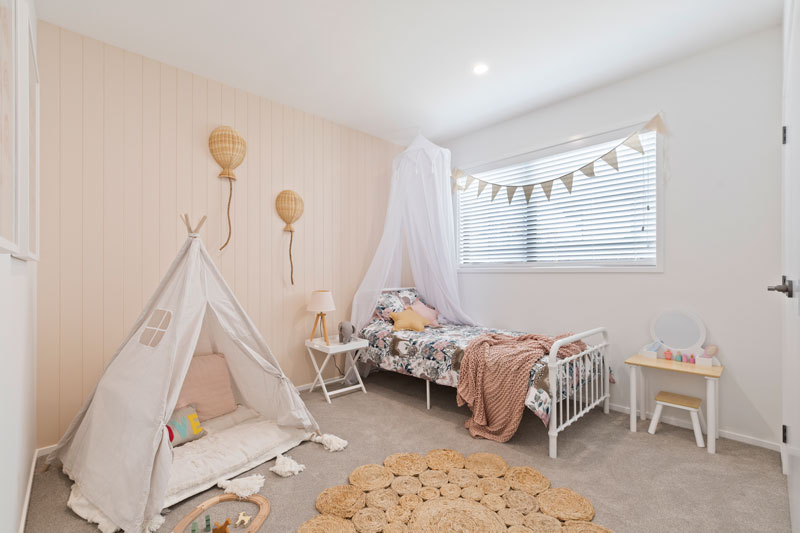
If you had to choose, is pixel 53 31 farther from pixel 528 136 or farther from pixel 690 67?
pixel 690 67

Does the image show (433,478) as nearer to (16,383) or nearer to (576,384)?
(576,384)

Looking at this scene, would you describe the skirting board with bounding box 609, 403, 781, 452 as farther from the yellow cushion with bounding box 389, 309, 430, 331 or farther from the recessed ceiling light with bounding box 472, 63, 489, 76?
the recessed ceiling light with bounding box 472, 63, 489, 76

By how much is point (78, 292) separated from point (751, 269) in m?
4.62

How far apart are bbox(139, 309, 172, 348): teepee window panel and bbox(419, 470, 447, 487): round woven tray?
67.2 inches

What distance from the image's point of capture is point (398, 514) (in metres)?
1.87

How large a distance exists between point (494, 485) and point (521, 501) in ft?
0.59

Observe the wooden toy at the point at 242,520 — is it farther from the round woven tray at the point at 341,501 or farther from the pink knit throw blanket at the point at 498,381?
the pink knit throw blanket at the point at 498,381

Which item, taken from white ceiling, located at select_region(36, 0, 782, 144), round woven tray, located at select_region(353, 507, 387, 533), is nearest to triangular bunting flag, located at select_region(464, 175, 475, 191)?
white ceiling, located at select_region(36, 0, 782, 144)

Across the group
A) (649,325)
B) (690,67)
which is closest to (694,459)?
(649,325)

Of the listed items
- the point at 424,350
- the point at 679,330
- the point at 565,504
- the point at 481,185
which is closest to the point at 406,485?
the point at 565,504

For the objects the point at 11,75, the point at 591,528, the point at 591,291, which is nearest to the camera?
the point at 11,75

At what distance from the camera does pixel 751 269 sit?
2.63m

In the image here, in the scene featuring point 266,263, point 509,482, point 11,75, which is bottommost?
point 509,482

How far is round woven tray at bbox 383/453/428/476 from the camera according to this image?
226 centimetres
